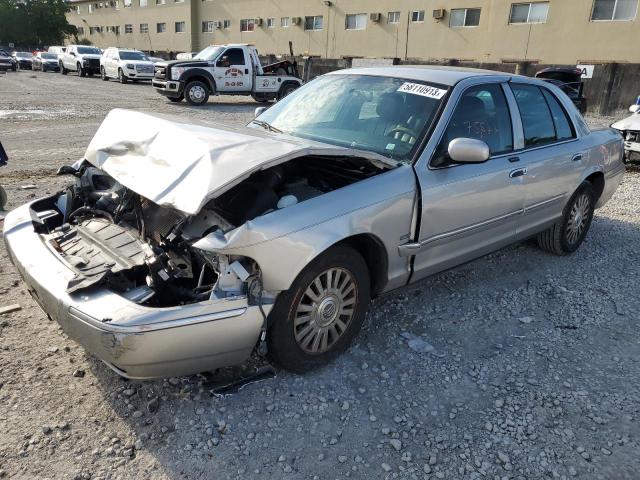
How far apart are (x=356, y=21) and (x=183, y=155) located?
106 ft

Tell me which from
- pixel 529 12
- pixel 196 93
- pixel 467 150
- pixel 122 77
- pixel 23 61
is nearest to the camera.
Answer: pixel 467 150

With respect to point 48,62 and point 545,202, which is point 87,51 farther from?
point 545,202

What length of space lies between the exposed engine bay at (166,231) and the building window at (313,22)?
1332 inches

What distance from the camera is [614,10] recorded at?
21984mm

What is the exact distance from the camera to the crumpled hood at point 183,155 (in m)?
2.66

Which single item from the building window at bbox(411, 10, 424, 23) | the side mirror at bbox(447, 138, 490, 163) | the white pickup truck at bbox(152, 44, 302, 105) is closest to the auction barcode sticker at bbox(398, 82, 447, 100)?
the side mirror at bbox(447, 138, 490, 163)

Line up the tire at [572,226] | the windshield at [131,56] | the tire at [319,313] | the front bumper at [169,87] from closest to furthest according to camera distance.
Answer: the tire at [319,313] → the tire at [572,226] → the front bumper at [169,87] → the windshield at [131,56]

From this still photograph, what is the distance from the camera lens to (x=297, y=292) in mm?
2852

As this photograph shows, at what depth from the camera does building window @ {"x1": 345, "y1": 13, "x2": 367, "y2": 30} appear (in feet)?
105

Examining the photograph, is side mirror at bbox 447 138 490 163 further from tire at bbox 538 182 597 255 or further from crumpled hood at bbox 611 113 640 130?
crumpled hood at bbox 611 113 640 130

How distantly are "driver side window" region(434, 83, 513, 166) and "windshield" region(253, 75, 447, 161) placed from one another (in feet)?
0.58

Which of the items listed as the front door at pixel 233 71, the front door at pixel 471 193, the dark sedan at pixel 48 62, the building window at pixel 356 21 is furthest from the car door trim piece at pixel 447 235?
the dark sedan at pixel 48 62

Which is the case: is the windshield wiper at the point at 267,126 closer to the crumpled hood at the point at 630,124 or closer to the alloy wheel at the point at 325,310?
the alloy wheel at the point at 325,310

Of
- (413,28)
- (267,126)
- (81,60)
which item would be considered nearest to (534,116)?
(267,126)
